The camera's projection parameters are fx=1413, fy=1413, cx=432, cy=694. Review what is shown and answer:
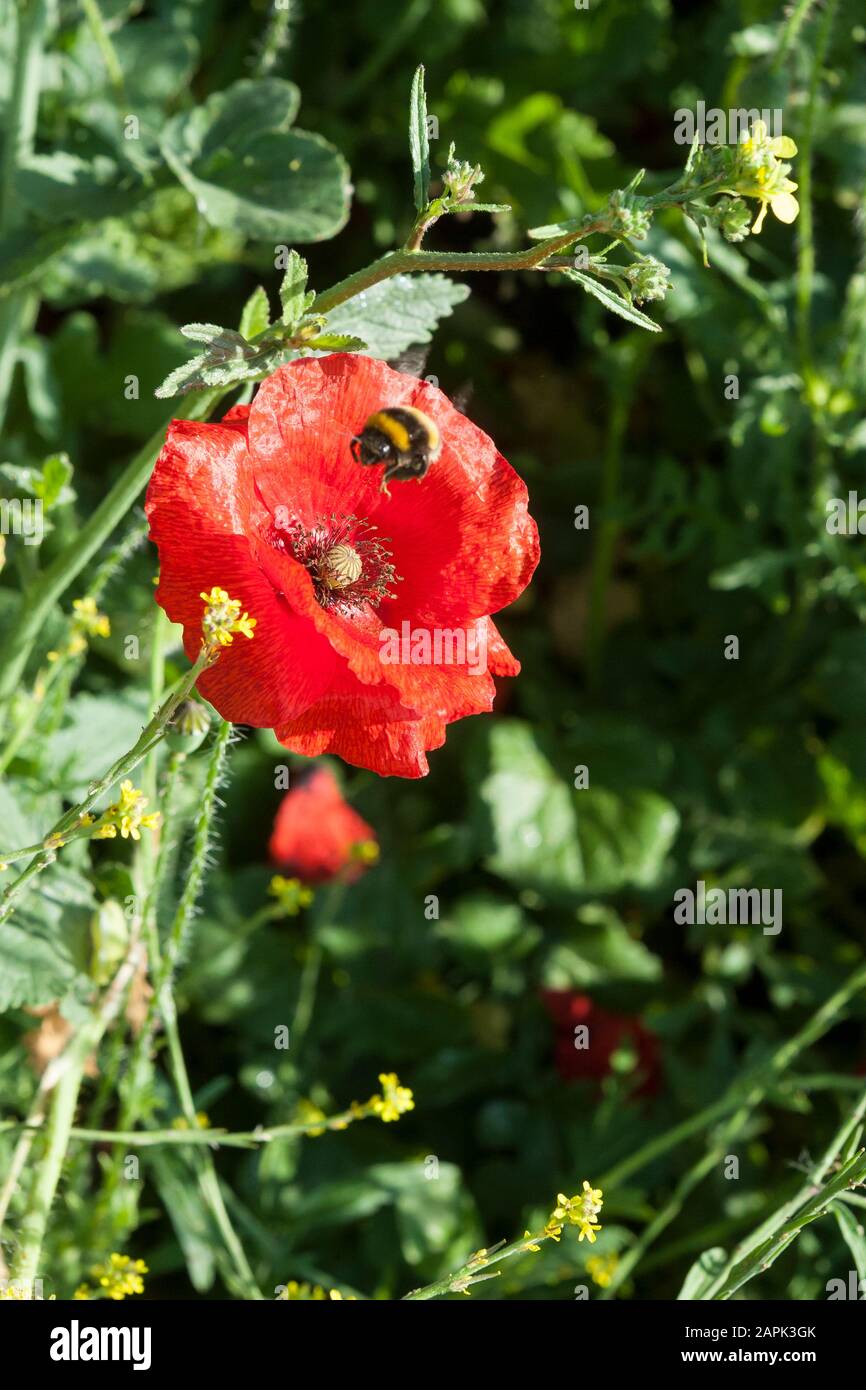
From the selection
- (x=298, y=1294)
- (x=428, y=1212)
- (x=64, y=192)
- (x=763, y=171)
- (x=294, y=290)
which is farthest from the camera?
(x=428, y=1212)

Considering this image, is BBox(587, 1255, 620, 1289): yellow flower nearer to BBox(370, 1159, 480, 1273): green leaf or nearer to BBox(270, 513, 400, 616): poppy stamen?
BBox(370, 1159, 480, 1273): green leaf

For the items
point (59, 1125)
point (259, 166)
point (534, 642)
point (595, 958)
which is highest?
point (259, 166)

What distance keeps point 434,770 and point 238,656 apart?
3.99 ft

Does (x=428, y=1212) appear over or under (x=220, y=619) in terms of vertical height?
under

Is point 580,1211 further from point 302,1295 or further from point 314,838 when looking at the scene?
point 314,838

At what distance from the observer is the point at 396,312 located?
3.66 ft

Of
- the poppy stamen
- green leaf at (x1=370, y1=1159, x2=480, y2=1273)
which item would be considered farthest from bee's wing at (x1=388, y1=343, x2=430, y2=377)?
green leaf at (x1=370, y1=1159, x2=480, y2=1273)

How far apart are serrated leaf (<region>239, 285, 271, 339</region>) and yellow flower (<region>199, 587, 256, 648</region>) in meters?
0.22

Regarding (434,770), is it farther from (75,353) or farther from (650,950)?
(75,353)

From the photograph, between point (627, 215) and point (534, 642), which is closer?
point (627, 215)

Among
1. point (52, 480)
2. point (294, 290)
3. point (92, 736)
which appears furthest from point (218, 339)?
point (92, 736)

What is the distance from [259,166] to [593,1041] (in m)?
1.15

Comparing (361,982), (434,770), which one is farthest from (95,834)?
(434,770)

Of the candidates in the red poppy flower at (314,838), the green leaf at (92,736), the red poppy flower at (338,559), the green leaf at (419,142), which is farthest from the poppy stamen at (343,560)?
the red poppy flower at (314,838)
